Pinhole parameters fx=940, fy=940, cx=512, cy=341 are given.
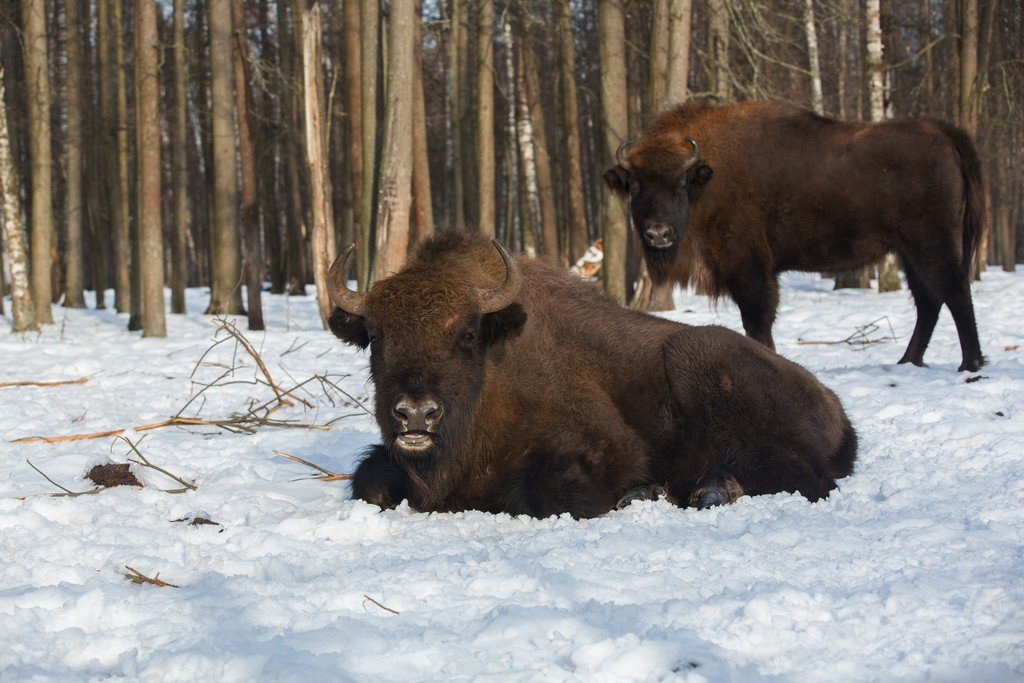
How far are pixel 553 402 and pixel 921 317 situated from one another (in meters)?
5.39

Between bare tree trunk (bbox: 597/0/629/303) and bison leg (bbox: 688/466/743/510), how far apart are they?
8333 mm

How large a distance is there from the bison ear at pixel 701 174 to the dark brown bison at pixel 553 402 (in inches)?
159

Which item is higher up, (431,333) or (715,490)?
(431,333)

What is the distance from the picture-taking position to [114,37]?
67.1 feet

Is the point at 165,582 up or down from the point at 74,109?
down

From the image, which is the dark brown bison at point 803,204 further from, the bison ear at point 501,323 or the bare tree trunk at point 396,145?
the bison ear at point 501,323

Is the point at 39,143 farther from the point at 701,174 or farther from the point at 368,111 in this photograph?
the point at 701,174

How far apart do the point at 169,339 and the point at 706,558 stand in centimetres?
1191

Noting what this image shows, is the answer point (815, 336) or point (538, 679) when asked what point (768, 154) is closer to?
point (815, 336)

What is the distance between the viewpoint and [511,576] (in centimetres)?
342

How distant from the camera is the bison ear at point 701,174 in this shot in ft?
29.6

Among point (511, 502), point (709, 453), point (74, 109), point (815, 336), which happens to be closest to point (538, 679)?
point (511, 502)

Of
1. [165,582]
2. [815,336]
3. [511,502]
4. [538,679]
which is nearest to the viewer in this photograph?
[538,679]

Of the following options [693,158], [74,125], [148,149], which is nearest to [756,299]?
[693,158]
